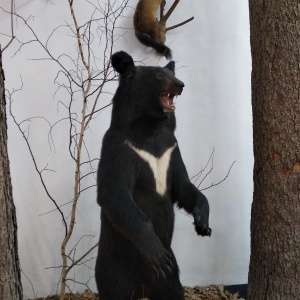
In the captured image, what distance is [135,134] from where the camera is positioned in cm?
208

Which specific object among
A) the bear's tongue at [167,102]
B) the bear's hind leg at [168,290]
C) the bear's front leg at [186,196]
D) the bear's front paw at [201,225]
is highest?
the bear's tongue at [167,102]

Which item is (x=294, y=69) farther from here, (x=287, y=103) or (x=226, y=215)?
(x=226, y=215)

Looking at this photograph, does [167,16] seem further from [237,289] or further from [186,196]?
[237,289]

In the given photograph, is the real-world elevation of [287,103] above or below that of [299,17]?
below

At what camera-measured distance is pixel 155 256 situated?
2.00m

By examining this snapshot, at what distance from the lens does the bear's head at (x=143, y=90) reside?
2062mm

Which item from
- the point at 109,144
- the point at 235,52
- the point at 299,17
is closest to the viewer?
the point at 109,144

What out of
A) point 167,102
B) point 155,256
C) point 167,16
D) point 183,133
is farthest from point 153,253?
point 167,16

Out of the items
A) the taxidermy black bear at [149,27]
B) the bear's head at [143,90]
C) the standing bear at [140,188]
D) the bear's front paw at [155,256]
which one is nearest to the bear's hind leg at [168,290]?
the standing bear at [140,188]

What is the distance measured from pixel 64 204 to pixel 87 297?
69 cm

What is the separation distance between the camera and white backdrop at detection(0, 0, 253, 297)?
333 centimetres

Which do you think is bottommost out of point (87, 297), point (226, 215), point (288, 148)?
point (87, 297)

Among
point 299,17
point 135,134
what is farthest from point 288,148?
point 135,134

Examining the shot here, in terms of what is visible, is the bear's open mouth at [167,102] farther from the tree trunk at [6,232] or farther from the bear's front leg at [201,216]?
the tree trunk at [6,232]
